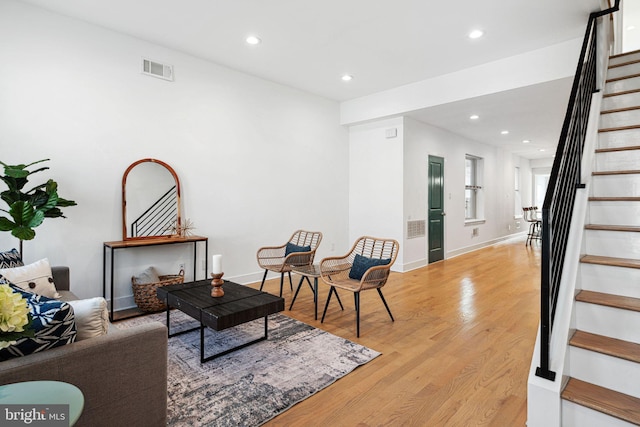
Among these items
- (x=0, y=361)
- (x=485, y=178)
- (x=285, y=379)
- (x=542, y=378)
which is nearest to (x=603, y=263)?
(x=542, y=378)

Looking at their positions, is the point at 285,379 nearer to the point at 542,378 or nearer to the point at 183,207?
the point at 542,378

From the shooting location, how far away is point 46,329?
1.38 meters

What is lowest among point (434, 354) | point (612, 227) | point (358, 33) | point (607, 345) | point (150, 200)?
point (434, 354)

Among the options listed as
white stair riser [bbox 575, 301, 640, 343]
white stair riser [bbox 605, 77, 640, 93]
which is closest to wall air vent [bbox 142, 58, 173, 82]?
white stair riser [bbox 575, 301, 640, 343]

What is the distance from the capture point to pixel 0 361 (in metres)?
1.30

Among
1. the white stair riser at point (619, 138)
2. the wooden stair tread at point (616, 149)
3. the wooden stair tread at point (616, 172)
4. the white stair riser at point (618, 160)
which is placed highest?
the white stair riser at point (619, 138)

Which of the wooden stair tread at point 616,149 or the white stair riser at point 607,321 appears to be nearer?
the white stair riser at point 607,321

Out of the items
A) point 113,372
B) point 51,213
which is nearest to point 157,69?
point 51,213

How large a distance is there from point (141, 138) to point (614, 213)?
4.55m

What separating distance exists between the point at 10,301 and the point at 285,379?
1.71 metres

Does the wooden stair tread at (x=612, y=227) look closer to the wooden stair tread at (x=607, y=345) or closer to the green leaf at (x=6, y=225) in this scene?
the wooden stair tread at (x=607, y=345)

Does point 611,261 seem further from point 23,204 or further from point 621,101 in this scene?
point 23,204

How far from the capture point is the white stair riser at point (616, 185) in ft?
7.79

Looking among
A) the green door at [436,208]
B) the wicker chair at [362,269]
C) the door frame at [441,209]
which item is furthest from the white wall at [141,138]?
the green door at [436,208]
